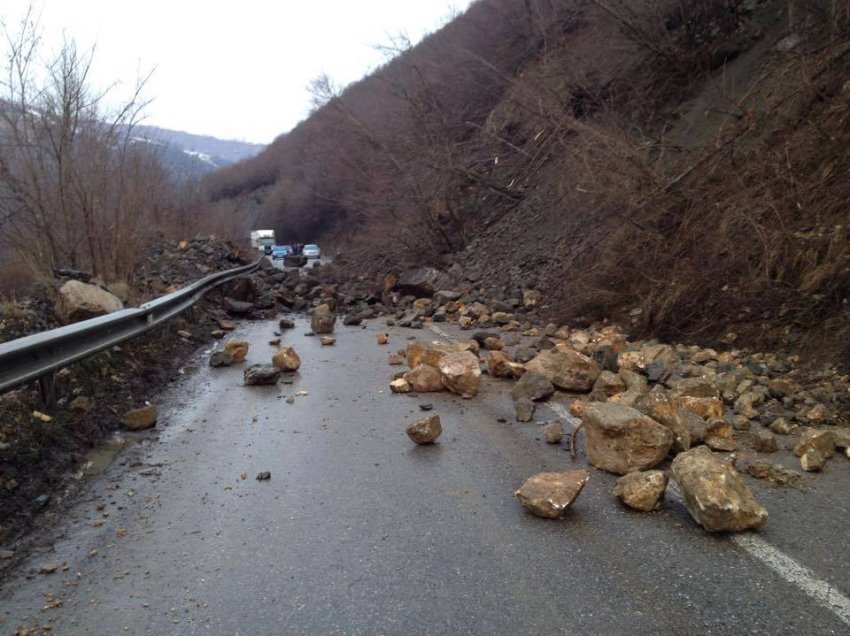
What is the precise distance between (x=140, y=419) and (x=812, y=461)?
504 cm

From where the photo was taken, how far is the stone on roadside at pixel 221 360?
26.7 ft

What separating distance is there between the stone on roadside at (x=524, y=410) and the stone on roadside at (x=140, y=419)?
10.3 feet

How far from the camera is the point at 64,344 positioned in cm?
498

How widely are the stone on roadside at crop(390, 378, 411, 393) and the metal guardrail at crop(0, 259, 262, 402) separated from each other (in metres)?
2.73

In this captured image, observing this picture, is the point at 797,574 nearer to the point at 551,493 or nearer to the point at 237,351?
the point at 551,493

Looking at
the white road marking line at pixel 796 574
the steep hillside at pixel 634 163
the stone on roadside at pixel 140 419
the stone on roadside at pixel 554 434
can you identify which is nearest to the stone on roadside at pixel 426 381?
the stone on roadside at pixel 554 434

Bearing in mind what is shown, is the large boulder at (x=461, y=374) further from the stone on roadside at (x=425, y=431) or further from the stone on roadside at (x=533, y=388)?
the stone on roadside at (x=425, y=431)

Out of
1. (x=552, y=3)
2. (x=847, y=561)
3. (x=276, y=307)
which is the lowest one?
(x=276, y=307)

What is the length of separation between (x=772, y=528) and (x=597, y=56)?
53.1 feet

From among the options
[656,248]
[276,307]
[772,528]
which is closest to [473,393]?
[772,528]

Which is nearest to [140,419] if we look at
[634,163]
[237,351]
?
[237,351]

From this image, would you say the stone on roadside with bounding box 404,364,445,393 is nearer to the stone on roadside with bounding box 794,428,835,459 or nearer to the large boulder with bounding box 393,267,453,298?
the stone on roadside with bounding box 794,428,835,459

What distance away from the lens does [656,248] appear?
9.32m

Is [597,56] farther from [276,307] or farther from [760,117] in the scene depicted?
[276,307]
